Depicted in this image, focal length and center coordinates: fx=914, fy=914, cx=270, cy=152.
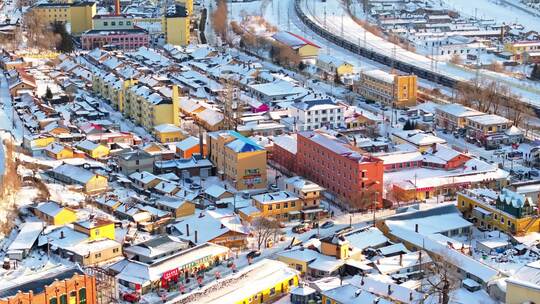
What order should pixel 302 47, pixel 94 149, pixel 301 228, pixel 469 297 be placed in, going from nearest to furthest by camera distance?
pixel 469 297 → pixel 301 228 → pixel 94 149 → pixel 302 47

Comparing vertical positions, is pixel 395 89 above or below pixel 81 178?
above

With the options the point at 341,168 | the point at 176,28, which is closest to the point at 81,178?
the point at 341,168

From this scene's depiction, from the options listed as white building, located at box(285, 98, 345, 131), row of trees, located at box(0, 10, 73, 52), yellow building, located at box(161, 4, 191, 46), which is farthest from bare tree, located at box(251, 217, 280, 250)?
yellow building, located at box(161, 4, 191, 46)

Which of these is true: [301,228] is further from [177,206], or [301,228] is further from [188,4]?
[188,4]

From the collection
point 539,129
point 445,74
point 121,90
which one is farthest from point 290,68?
point 539,129

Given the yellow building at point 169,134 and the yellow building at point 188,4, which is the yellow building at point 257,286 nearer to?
the yellow building at point 169,134

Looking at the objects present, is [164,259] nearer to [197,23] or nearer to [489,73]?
[489,73]
